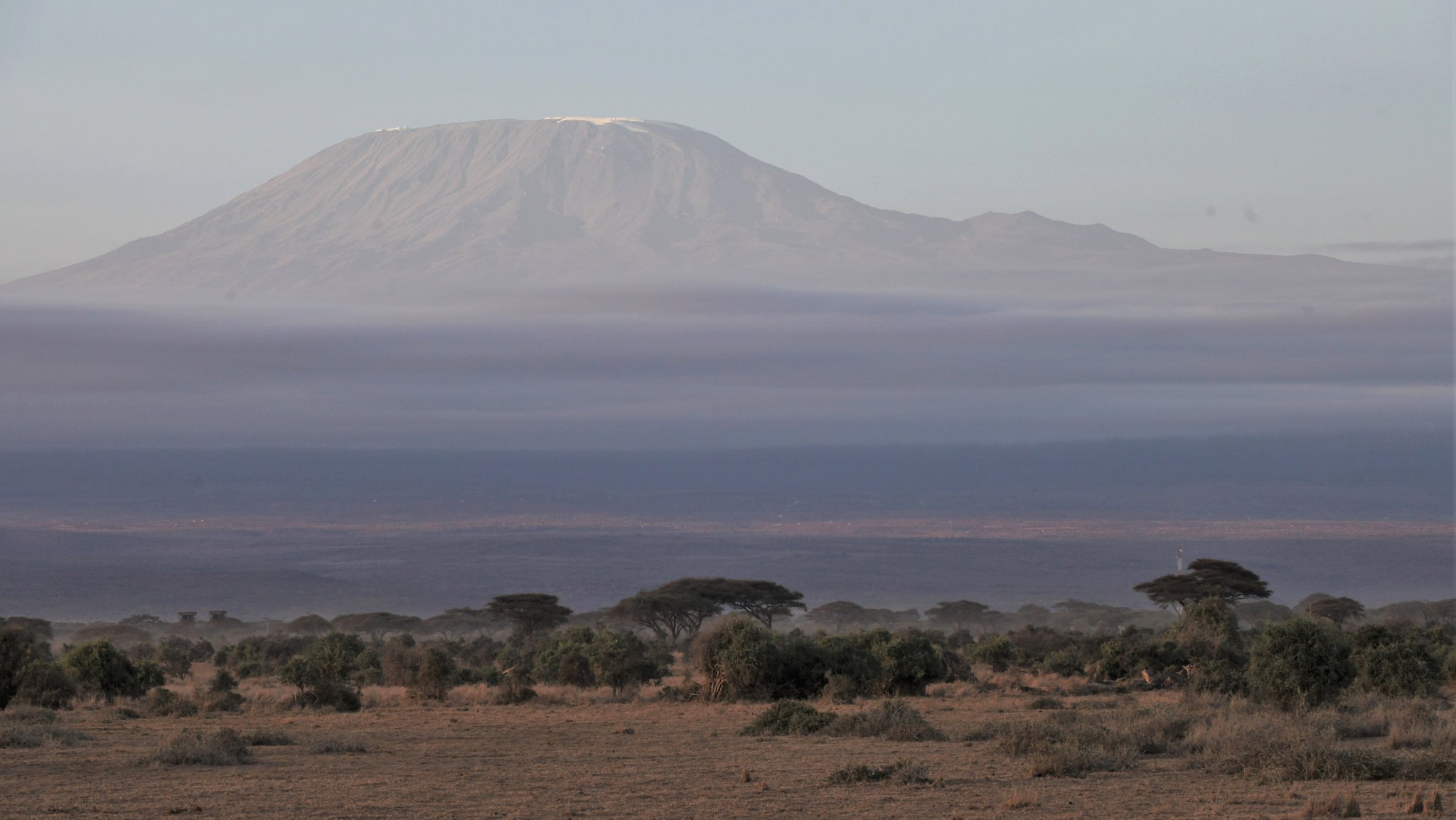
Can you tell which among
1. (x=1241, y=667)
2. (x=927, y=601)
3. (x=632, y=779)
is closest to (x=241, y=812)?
(x=632, y=779)

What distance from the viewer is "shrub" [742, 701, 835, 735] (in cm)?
2619

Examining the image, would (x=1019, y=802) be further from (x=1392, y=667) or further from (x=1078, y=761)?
(x=1392, y=667)

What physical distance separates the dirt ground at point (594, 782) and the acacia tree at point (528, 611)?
3025 centimetres

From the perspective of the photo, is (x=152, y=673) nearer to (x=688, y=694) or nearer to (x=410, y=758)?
(x=688, y=694)

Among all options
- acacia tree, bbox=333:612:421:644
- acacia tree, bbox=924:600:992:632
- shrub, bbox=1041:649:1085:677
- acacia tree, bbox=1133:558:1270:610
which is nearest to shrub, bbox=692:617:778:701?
shrub, bbox=1041:649:1085:677

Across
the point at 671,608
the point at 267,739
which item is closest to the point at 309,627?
the point at 671,608

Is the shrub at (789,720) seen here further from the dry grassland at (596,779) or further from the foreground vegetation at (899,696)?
the dry grassland at (596,779)

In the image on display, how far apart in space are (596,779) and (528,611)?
126ft

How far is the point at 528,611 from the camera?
192 feet

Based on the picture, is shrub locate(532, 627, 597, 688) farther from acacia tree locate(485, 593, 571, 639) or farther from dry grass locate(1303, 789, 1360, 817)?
dry grass locate(1303, 789, 1360, 817)

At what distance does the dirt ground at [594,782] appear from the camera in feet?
59.3

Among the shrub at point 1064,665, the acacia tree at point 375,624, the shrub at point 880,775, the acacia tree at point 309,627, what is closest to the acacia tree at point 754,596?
the acacia tree at point 375,624

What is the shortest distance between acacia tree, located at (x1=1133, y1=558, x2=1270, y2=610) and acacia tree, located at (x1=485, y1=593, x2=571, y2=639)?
21.8m

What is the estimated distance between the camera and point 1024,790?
1908 centimetres
